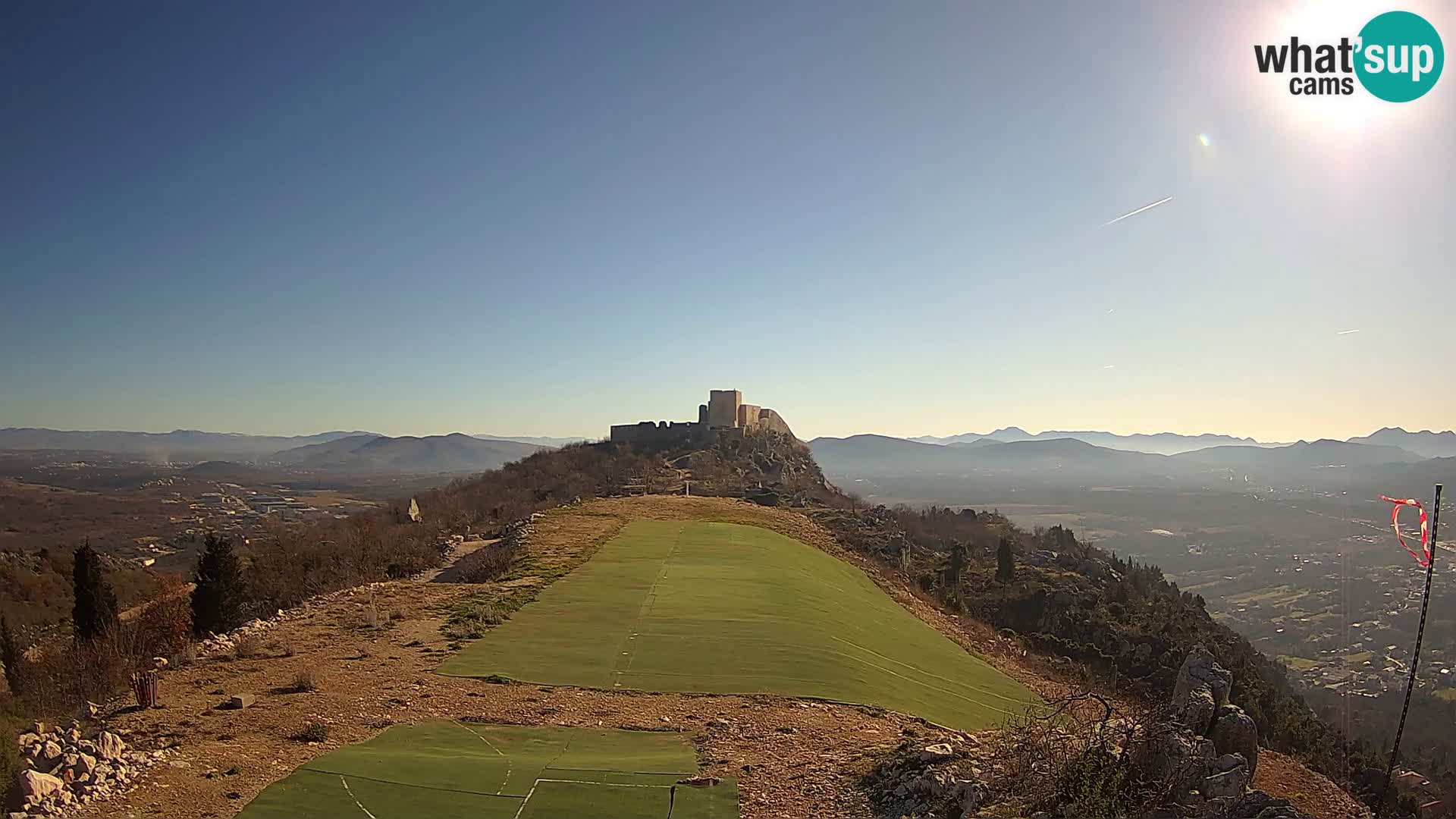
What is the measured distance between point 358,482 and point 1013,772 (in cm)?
17308

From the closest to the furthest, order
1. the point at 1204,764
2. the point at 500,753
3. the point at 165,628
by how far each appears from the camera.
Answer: the point at 1204,764
the point at 500,753
the point at 165,628

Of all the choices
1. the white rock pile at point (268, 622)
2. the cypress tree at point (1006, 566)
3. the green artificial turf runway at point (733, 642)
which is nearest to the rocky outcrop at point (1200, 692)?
the green artificial turf runway at point (733, 642)

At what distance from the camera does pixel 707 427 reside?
7062 cm

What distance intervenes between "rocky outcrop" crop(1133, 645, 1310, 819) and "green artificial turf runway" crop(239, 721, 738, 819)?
4.22m

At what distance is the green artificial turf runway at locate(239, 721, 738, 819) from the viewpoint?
7.30 meters

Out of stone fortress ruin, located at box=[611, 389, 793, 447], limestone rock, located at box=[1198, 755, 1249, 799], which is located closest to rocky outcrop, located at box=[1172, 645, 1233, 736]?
limestone rock, located at box=[1198, 755, 1249, 799]

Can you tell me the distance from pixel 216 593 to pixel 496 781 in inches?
569

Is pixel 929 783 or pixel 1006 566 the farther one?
pixel 1006 566

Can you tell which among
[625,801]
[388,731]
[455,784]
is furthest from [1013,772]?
[388,731]

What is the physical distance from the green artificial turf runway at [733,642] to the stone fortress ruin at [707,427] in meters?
44.3

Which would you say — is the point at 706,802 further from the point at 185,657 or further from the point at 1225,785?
the point at 185,657

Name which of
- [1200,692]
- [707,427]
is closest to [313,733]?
[1200,692]

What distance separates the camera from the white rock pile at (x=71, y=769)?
666cm

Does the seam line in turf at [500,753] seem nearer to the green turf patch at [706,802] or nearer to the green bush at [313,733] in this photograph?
the green bush at [313,733]
